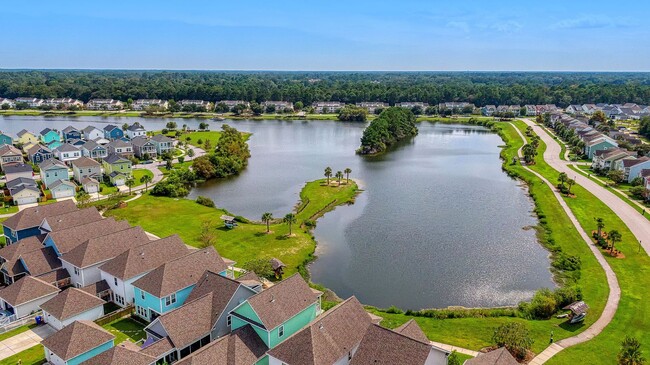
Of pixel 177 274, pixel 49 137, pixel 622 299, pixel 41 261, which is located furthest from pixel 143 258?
pixel 49 137

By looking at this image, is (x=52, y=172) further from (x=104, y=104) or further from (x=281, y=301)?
(x=104, y=104)

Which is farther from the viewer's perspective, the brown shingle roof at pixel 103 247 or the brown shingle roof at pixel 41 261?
the brown shingle roof at pixel 41 261

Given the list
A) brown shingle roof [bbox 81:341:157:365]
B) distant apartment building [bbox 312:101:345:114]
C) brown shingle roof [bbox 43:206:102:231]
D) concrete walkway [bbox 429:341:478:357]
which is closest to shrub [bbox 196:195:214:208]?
brown shingle roof [bbox 43:206:102:231]

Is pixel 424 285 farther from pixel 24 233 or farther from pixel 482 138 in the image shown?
pixel 482 138

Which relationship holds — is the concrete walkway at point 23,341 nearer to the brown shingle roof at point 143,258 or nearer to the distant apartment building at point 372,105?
the brown shingle roof at point 143,258

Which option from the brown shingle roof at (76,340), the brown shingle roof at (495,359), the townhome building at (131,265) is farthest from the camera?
the townhome building at (131,265)

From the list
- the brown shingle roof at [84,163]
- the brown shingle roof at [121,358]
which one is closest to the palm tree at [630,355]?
the brown shingle roof at [121,358]
